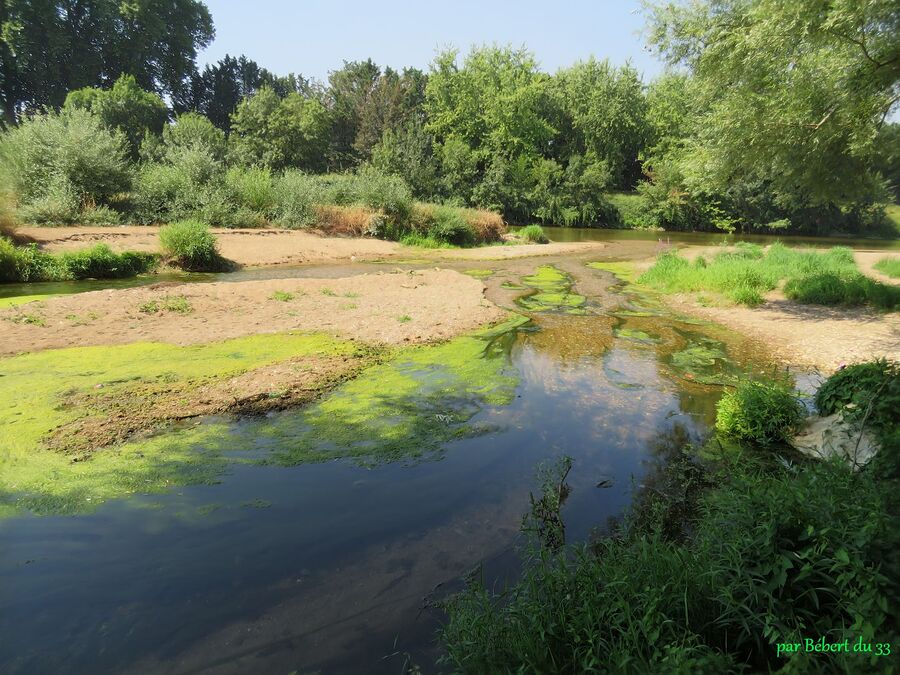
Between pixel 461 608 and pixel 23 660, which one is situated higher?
pixel 461 608

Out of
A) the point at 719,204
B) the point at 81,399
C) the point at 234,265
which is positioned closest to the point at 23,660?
the point at 81,399

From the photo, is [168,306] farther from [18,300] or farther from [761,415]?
[761,415]

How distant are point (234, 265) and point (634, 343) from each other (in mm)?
13432

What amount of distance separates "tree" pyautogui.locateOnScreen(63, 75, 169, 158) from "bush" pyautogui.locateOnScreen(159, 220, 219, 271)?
30507mm

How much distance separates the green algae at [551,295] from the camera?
13000 mm

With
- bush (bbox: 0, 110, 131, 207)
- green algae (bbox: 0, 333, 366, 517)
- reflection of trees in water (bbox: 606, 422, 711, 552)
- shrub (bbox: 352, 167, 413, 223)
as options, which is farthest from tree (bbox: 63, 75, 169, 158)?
reflection of trees in water (bbox: 606, 422, 711, 552)

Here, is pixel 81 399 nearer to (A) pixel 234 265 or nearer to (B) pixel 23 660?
(B) pixel 23 660

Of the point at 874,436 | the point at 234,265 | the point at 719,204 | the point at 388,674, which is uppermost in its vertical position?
the point at 719,204

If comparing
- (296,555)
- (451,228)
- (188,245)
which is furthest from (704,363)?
(451,228)

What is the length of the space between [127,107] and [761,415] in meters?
53.5

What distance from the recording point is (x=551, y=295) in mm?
14711

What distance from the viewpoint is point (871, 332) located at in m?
9.67

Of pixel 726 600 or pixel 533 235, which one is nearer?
pixel 726 600

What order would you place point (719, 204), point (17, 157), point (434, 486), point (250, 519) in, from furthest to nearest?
point (719, 204)
point (17, 157)
point (434, 486)
point (250, 519)
